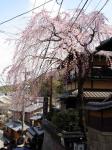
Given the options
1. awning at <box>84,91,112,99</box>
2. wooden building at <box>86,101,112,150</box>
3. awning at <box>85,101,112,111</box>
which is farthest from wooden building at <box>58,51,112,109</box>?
awning at <box>85,101,112,111</box>

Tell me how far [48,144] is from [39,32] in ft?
42.8

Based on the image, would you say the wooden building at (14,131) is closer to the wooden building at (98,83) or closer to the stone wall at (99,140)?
the wooden building at (98,83)

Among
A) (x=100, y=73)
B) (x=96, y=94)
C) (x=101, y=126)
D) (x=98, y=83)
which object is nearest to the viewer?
(x=101, y=126)

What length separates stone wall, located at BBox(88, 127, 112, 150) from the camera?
1479 cm

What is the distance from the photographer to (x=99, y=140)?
51.0 ft

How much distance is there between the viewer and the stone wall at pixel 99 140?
14.8 metres

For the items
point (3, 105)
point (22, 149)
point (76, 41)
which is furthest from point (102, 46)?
point (3, 105)

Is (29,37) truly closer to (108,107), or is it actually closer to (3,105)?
(108,107)

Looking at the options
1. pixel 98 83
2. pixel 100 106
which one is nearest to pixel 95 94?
pixel 98 83

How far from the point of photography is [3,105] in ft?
225

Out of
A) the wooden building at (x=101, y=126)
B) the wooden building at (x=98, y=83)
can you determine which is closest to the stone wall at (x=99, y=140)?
the wooden building at (x=101, y=126)

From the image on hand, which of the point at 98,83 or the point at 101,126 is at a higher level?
the point at 98,83

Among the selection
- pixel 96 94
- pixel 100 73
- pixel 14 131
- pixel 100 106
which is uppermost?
pixel 100 73

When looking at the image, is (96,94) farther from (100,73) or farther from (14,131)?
(14,131)
